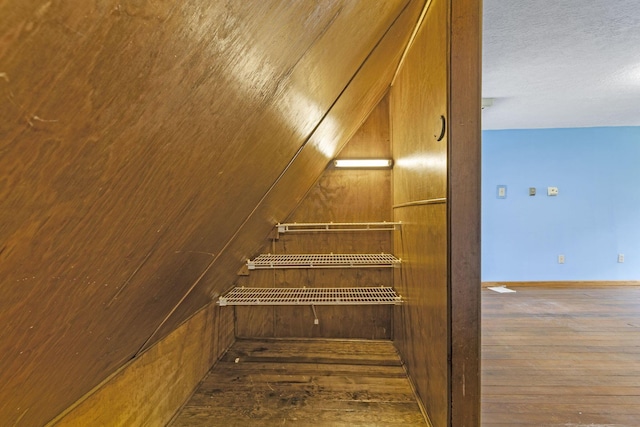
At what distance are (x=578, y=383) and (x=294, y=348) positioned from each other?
1.60 m

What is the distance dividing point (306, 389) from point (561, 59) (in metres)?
2.63

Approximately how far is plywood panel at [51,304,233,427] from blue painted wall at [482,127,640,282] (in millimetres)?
3249

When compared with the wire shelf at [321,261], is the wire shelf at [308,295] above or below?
below

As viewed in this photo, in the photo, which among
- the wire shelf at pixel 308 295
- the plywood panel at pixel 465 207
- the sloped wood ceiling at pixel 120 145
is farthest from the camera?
the wire shelf at pixel 308 295

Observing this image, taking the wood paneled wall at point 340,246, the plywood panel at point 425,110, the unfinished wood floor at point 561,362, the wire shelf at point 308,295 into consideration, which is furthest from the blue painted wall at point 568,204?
the plywood panel at point 425,110

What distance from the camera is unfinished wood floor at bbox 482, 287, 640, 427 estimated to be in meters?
1.29

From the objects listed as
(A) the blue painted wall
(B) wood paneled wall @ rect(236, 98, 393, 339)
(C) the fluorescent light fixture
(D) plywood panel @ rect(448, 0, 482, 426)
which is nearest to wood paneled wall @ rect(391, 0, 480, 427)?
(D) plywood panel @ rect(448, 0, 482, 426)

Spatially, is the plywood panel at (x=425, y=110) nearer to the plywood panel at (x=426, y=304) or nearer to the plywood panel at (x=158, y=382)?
the plywood panel at (x=426, y=304)

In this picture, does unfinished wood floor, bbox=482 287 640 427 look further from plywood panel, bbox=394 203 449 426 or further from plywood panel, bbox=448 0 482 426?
plywood panel, bbox=448 0 482 426

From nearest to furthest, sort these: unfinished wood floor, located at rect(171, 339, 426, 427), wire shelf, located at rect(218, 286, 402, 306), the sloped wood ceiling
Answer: the sloped wood ceiling < unfinished wood floor, located at rect(171, 339, 426, 427) < wire shelf, located at rect(218, 286, 402, 306)

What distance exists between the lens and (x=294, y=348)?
177 cm

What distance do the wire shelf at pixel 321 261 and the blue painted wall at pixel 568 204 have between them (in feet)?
7.63

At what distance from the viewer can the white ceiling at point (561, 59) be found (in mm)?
1455

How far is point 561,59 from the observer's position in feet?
6.13
